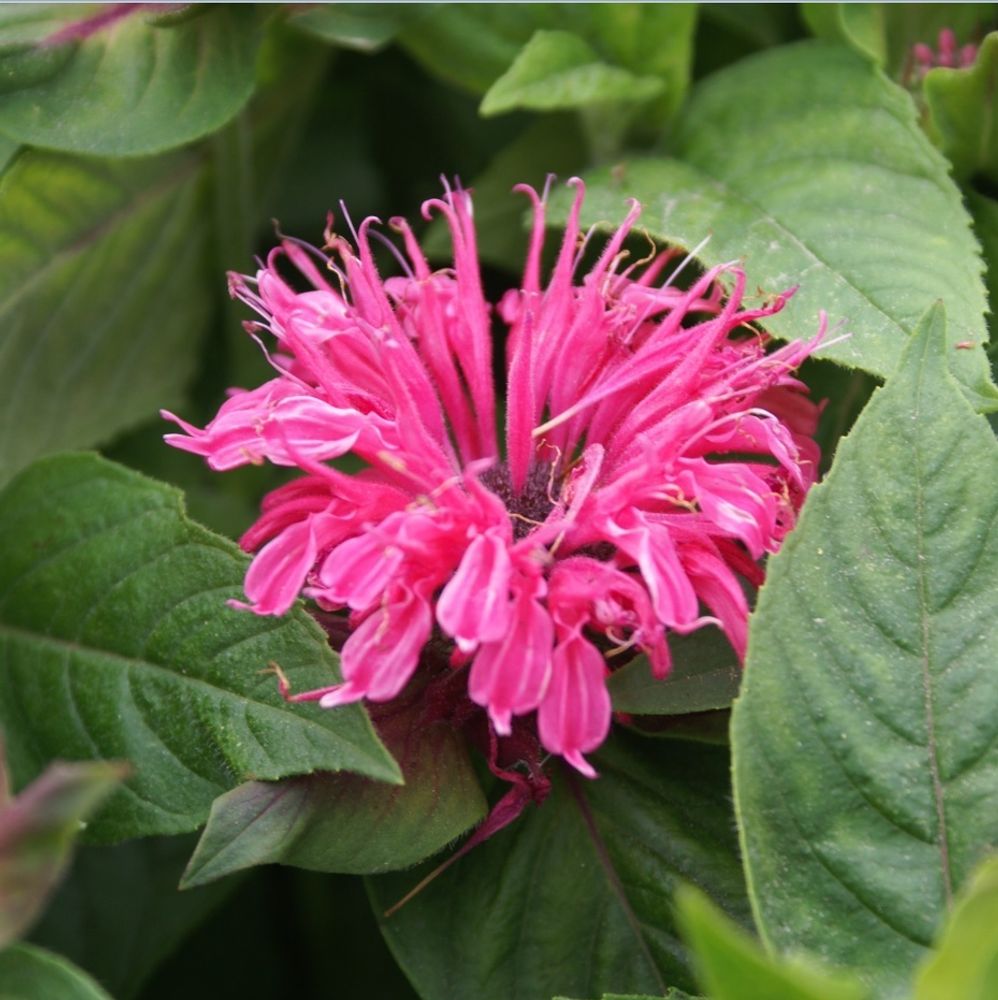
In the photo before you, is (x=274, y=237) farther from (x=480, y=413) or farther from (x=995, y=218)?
(x=995, y=218)

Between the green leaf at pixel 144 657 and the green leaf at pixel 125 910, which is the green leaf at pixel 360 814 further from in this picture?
the green leaf at pixel 125 910

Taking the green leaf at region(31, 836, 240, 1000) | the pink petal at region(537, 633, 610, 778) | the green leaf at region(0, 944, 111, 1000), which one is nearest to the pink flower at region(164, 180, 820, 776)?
the pink petal at region(537, 633, 610, 778)

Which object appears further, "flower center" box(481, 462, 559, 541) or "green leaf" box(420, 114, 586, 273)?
"green leaf" box(420, 114, 586, 273)

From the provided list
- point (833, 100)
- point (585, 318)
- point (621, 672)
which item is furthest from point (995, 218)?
point (621, 672)

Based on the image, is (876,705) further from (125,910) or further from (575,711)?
(125,910)

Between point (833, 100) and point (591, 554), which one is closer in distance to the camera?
point (591, 554)

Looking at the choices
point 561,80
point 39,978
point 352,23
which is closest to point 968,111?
point 561,80

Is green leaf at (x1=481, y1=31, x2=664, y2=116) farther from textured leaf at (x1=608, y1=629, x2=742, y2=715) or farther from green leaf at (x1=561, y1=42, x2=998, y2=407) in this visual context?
textured leaf at (x1=608, y1=629, x2=742, y2=715)

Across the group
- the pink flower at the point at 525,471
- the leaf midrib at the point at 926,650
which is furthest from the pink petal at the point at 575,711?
the leaf midrib at the point at 926,650
